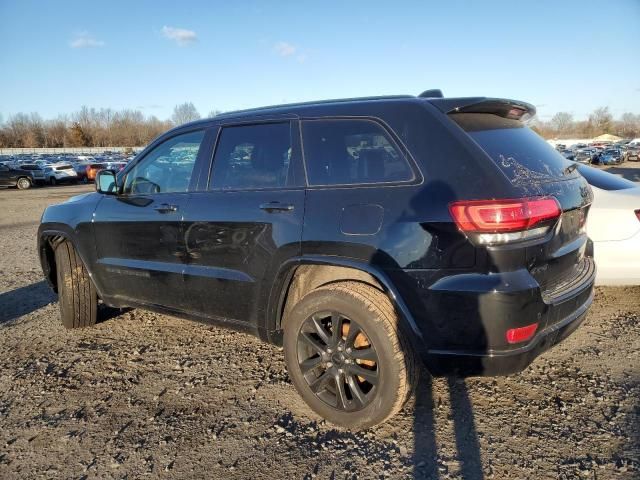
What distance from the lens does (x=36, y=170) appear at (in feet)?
90.4

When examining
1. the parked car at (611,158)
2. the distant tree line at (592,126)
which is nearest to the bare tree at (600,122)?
the distant tree line at (592,126)

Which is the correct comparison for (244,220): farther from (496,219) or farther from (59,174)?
(59,174)

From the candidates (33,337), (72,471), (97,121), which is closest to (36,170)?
(33,337)

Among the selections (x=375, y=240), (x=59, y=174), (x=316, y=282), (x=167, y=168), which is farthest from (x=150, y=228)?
(x=59, y=174)

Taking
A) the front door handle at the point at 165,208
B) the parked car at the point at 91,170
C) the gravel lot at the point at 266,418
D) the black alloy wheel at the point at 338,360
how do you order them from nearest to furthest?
1. the gravel lot at the point at 266,418
2. the black alloy wheel at the point at 338,360
3. the front door handle at the point at 165,208
4. the parked car at the point at 91,170

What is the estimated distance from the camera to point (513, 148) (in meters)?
2.65

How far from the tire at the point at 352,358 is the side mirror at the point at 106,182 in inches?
81.8

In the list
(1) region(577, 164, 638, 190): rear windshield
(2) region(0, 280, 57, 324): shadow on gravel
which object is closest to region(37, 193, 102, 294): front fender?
(2) region(0, 280, 57, 324): shadow on gravel

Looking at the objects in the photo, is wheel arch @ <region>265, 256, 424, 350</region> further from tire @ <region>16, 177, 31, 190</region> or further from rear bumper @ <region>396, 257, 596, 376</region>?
tire @ <region>16, 177, 31, 190</region>

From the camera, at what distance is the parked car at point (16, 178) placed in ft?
86.5

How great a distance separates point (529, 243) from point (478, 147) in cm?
56

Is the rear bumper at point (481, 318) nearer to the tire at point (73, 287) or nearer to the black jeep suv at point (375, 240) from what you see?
the black jeep suv at point (375, 240)

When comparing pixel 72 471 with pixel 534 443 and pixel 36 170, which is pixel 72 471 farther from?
pixel 36 170

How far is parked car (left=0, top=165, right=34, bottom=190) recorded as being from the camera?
2636cm
